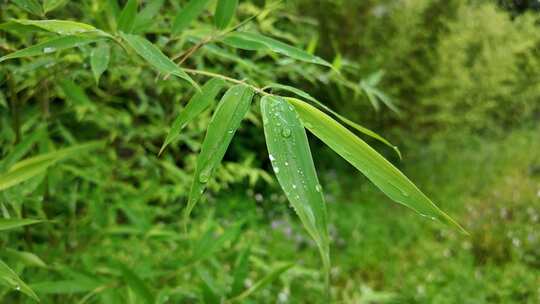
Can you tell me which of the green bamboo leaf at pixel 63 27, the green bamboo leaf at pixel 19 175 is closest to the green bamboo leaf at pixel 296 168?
the green bamboo leaf at pixel 63 27

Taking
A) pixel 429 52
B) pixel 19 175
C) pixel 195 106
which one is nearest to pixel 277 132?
pixel 195 106

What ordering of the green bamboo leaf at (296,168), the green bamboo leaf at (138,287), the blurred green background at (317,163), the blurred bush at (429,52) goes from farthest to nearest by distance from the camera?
the blurred bush at (429,52) < the blurred green background at (317,163) < the green bamboo leaf at (138,287) < the green bamboo leaf at (296,168)

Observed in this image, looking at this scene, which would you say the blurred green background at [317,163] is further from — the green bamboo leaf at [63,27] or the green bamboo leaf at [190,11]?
the green bamboo leaf at [63,27]

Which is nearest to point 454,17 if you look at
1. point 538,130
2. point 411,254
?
point 538,130

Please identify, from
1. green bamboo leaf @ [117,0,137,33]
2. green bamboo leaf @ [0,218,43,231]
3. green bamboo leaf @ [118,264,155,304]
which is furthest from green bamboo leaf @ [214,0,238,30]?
green bamboo leaf @ [118,264,155,304]

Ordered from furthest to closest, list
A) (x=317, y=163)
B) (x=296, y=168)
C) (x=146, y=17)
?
1. (x=317, y=163)
2. (x=146, y=17)
3. (x=296, y=168)

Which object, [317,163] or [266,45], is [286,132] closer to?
[266,45]
